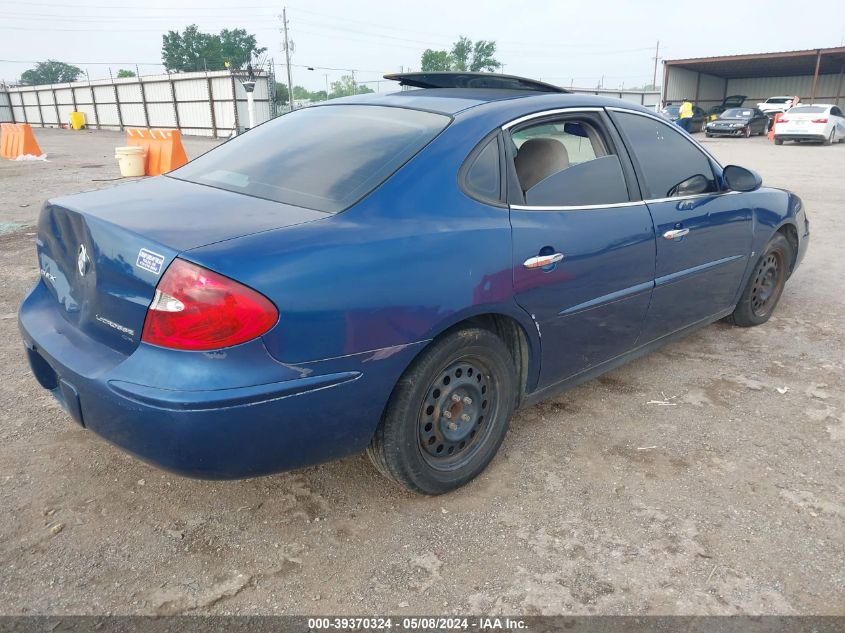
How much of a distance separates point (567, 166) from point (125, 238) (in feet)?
6.49

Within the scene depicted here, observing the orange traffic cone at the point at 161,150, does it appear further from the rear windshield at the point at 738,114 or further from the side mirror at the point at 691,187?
the rear windshield at the point at 738,114

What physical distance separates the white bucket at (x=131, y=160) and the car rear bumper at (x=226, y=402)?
38.1ft

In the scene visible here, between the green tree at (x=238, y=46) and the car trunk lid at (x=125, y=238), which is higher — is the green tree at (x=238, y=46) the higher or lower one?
the higher one

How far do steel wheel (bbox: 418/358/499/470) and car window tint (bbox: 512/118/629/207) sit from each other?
2.55ft

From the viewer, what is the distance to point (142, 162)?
12875 mm

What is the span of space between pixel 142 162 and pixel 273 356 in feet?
40.9

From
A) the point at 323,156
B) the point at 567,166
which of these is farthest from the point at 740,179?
the point at 323,156

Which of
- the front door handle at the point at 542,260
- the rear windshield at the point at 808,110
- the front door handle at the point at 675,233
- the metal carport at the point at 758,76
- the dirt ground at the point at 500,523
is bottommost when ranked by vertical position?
the dirt ground at the point at 500,523

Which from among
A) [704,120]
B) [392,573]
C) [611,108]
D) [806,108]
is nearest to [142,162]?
[611,108]

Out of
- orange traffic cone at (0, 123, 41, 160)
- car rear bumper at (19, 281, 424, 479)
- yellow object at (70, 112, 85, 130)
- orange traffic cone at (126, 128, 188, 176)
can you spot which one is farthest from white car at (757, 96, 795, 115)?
yellow object at (70, 112, 85, 130)

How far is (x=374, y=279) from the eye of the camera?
2139 millimetres

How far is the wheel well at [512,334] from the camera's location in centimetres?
260

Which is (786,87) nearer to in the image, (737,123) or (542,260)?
(737,123)

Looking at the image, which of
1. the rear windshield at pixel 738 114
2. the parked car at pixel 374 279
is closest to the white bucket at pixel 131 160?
the parked car at pixel 374 279
